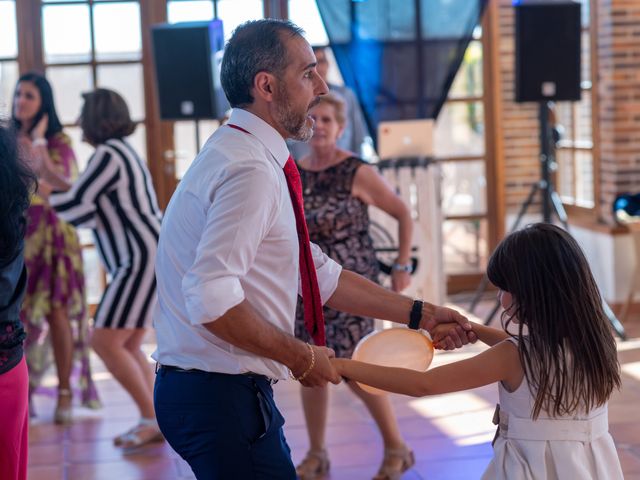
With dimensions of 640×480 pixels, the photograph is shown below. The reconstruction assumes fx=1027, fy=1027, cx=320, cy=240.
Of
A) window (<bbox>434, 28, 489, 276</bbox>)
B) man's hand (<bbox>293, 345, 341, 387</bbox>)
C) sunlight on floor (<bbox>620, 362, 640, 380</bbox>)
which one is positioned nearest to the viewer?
man's hand (<bbox>293, 345, 341, 387</bbox>)

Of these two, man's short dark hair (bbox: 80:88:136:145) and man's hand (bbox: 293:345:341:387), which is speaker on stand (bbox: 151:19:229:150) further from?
man's hand (bbox: 293:345:341:387)

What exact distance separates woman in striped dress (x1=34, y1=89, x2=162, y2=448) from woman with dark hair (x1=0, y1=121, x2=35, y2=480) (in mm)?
2088

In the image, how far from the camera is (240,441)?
6.39 ft

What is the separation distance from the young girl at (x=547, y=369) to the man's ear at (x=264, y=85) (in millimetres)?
549

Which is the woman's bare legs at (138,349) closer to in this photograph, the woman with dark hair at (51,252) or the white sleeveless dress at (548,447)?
the woman with dark hair at (51,252)

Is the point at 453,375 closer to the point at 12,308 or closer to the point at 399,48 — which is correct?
the point at 12,308

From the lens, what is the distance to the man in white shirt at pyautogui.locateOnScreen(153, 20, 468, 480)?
1.81 metres

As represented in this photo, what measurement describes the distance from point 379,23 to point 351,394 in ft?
9.28

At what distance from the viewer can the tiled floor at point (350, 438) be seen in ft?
13.0

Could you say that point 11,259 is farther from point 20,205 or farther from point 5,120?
point 5,120

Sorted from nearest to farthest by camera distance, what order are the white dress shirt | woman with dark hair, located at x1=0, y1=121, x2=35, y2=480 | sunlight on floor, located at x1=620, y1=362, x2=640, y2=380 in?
the white dress shirt → woman with dark hair, located at x1=0, y1=121, x2=35, y2=480 → sunlight on floor, located at x1=620, y1=362, x2=640, y2=380

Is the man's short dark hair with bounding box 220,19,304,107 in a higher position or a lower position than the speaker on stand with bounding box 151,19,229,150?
lower

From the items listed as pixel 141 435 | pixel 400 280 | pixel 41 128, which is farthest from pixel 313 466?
pixel 41 128

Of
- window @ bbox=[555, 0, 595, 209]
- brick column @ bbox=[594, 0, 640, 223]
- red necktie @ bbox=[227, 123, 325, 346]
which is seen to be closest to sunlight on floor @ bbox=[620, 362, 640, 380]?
brick column @ bbox=[594, 0, 640, 223]
